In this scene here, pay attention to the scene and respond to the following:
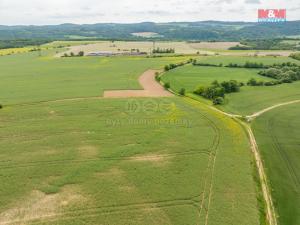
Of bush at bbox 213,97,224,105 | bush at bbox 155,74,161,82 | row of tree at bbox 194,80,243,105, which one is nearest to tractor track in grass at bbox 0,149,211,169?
bush at bbox 213,97,224,105

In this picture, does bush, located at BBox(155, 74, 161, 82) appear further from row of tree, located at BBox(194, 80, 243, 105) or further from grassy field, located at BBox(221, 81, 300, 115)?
grassy field, located at BBox(221, 81, 300, 115)

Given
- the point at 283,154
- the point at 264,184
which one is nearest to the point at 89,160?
the point at 264,184

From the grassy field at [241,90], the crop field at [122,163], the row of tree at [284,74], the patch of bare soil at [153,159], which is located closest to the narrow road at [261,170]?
the crop field at [122,163]

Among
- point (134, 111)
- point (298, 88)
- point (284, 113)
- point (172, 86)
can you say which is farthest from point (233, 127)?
point (298, 88)

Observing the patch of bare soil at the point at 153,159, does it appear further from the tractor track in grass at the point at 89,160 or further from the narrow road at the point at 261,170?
the narrow road at the point at 261,170

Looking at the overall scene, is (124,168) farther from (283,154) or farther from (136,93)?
(136,93)

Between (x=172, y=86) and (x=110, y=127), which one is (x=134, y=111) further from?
(x=172, y=86)
